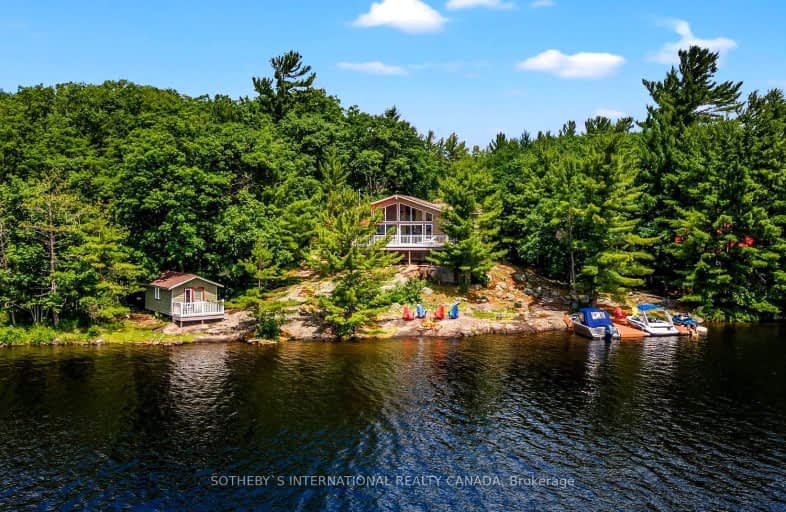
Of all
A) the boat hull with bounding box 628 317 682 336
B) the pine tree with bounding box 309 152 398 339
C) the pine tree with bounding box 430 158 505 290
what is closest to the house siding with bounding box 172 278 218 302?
the pine tree with bounding box 309 152 398 339

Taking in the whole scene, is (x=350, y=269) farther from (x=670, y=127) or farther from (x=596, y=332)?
(x=670, y=127)

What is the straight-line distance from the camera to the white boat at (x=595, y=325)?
46031mm

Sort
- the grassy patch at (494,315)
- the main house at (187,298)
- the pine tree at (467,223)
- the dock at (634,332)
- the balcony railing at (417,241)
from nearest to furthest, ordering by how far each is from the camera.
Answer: the main house at (187,298) < the dock at (634,332) < the grassy patch at (494,315) < the pine tree at (467,223) < the balcony railing at (417,241)

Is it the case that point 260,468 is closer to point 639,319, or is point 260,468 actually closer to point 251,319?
point 251,319

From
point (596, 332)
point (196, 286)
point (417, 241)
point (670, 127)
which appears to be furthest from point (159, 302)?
point (670, 127)

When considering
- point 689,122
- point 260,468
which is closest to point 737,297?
point 689,122

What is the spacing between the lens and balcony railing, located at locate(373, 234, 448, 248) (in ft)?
194

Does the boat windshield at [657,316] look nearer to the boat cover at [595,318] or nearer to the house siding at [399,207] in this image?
the boat cover at [595,318]

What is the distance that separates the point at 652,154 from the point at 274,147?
1601 inches

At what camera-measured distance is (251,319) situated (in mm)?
47781

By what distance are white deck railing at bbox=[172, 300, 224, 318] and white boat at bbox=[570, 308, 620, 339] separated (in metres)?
31.2

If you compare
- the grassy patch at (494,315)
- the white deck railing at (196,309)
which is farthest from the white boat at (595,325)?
the white deck railing at (196,309)

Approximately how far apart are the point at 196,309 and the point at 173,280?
3.46m

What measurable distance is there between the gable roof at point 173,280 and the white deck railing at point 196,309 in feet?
5.42
